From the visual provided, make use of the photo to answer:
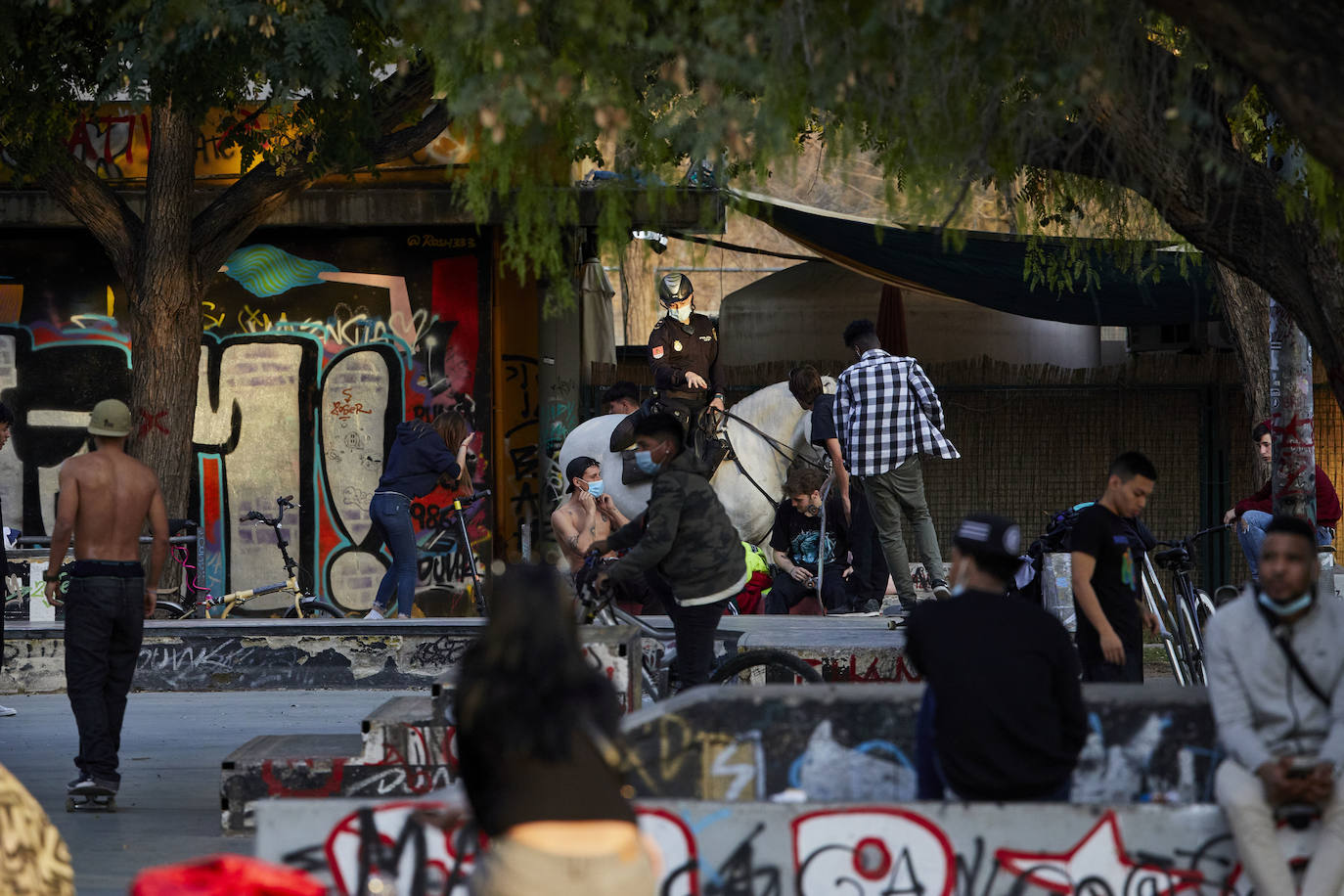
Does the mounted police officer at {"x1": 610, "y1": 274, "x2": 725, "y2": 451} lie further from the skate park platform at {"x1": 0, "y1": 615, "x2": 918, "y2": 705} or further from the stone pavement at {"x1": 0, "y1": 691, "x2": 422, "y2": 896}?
the stone pavement at {"x1": 0, "y1": 691, "x2": 422, "y2": 896}

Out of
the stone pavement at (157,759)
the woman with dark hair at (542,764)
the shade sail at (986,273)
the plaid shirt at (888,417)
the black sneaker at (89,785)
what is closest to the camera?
the woman with dark hair at (542,764)

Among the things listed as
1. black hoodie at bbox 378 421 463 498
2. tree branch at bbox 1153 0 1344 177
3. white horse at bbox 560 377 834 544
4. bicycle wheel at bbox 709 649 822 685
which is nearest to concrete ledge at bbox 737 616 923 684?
bicycle wheel at bbox 709 649 822 685

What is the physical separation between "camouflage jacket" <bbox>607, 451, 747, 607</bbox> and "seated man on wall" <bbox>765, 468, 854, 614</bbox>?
481 cm

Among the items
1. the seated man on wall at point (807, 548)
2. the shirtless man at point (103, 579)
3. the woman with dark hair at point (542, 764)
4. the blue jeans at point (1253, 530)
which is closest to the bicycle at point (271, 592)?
the seated man on wall at point (807, 548)

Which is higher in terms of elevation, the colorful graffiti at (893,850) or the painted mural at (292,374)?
the painted mural at (292,374)

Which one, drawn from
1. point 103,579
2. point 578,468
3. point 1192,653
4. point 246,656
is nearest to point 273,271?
point 578,468

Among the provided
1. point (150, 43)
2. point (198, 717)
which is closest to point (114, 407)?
point (150, 43)

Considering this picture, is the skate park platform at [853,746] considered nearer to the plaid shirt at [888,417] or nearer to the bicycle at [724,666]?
the bicycle at [724,666]

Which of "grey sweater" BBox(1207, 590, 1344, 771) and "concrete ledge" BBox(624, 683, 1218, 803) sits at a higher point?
"grey sweater" BBox(1207, 590, 1344, 771)

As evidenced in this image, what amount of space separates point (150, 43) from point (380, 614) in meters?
5.96

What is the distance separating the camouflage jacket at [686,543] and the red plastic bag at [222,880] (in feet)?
13.2

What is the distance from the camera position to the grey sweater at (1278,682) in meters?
4.93

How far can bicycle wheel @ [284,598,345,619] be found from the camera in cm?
1360

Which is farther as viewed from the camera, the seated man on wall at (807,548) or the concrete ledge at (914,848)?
the seated man on wall at (807,548)
